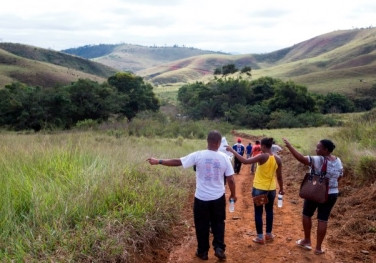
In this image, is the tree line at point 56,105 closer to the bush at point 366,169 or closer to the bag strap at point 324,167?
the bush at point 366,169

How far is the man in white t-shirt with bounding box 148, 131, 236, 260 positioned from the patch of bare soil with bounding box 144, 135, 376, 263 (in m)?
0.32

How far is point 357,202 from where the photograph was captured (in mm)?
7898

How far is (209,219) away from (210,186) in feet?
1.76

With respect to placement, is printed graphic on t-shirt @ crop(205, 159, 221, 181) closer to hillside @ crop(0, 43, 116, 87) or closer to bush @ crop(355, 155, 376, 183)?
bush @ crop(355, 155, 376, 183)

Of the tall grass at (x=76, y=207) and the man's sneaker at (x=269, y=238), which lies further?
the man's sneaker at (x=269, y=238)

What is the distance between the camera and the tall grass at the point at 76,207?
13.1ft

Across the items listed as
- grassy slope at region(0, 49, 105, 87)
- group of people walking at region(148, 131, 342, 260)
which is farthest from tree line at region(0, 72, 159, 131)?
grassy slope at region(0, 49, 105, 87)

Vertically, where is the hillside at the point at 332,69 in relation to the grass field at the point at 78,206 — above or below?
above

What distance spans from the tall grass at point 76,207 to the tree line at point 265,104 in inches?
1479

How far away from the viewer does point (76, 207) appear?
15.3ft

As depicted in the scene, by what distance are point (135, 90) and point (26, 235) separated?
42458mm

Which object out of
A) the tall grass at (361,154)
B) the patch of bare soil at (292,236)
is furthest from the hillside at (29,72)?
the patch of bare soil at (292,236)

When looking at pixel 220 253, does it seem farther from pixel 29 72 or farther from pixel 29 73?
pixel 29 72

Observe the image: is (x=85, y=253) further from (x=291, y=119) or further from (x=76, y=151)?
(x=291, y=119)
